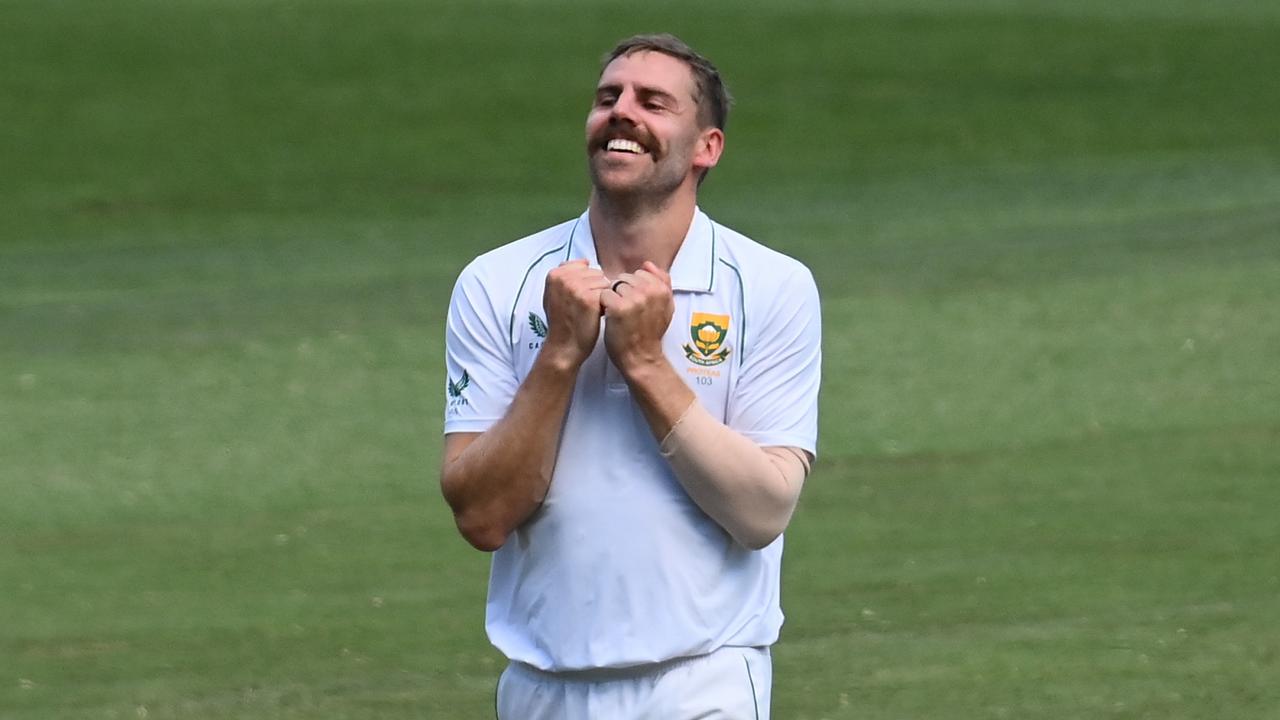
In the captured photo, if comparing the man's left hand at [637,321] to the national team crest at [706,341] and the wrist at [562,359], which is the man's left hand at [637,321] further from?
the national team crest at [706,341]

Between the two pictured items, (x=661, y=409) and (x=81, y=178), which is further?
(x=81, y=178)

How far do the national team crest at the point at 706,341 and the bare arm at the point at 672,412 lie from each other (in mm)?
152

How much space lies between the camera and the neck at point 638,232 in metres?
4.05

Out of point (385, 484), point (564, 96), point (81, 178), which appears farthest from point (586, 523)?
point (564, 96)

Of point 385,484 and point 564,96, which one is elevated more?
point 564,96

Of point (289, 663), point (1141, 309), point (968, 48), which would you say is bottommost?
point (289, 663)

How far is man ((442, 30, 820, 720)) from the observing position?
12.7 feet

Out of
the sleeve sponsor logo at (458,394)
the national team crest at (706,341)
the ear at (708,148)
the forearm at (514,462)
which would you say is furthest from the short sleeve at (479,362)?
the ear at (708,148)

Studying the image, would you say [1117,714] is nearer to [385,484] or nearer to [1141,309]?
[385,484]

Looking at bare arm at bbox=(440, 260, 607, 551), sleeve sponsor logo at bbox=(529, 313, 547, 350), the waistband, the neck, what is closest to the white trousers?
the waistband

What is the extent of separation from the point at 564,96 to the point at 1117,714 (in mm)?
12989

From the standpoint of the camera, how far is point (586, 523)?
3.98m

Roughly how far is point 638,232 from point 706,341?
232mm

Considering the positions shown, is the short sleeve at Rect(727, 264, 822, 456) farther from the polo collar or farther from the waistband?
the waistband
